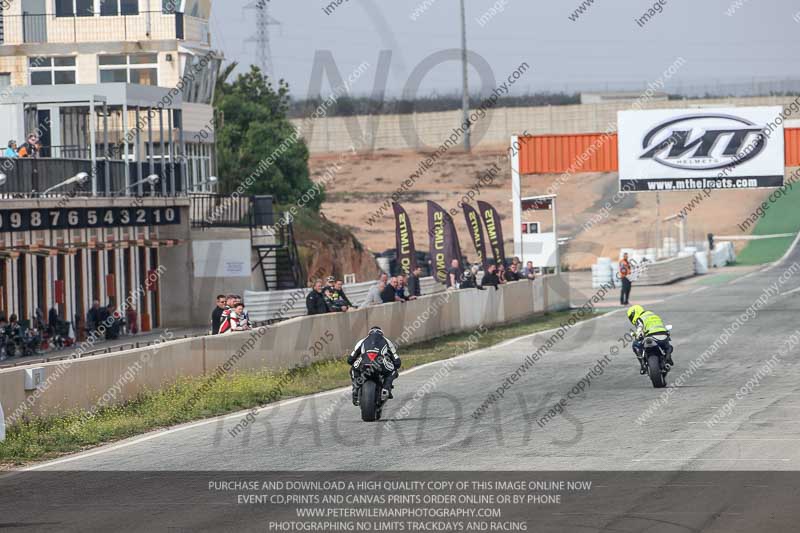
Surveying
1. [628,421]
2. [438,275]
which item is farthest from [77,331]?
[628,421]

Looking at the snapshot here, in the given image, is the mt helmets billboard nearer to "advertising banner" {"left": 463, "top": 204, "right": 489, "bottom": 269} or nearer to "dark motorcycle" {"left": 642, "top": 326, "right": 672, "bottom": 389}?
"advertising banner" {"left": 463, "top": 204, "right": 489, "bottom": 269}

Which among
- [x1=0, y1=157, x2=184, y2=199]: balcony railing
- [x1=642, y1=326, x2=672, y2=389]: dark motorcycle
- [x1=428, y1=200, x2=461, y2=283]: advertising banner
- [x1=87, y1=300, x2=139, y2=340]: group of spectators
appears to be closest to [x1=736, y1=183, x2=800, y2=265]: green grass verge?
[x1=428, y1=200, x2=461, y2=283]: advertising banner

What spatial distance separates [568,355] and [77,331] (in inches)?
559

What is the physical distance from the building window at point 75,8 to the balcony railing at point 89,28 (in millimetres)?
172

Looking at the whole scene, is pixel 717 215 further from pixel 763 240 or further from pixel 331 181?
pixel 331 181

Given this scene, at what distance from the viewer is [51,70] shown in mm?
48531

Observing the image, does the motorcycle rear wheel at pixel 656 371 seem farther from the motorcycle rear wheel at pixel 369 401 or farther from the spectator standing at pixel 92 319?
the spectator standing at pixel 92 319

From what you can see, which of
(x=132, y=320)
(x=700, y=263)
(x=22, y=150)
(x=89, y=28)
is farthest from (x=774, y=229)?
(x=22, y=150)

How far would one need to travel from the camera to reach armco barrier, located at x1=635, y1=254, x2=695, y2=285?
168 feet

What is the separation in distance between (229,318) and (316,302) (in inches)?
116

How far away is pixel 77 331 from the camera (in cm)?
3316

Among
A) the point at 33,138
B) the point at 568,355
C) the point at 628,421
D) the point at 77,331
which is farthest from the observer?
the point at 77,331

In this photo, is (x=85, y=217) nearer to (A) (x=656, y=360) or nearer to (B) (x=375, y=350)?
(B) (x=375, y=350)

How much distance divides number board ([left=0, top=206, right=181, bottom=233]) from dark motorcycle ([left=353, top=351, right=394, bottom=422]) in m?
13.7
